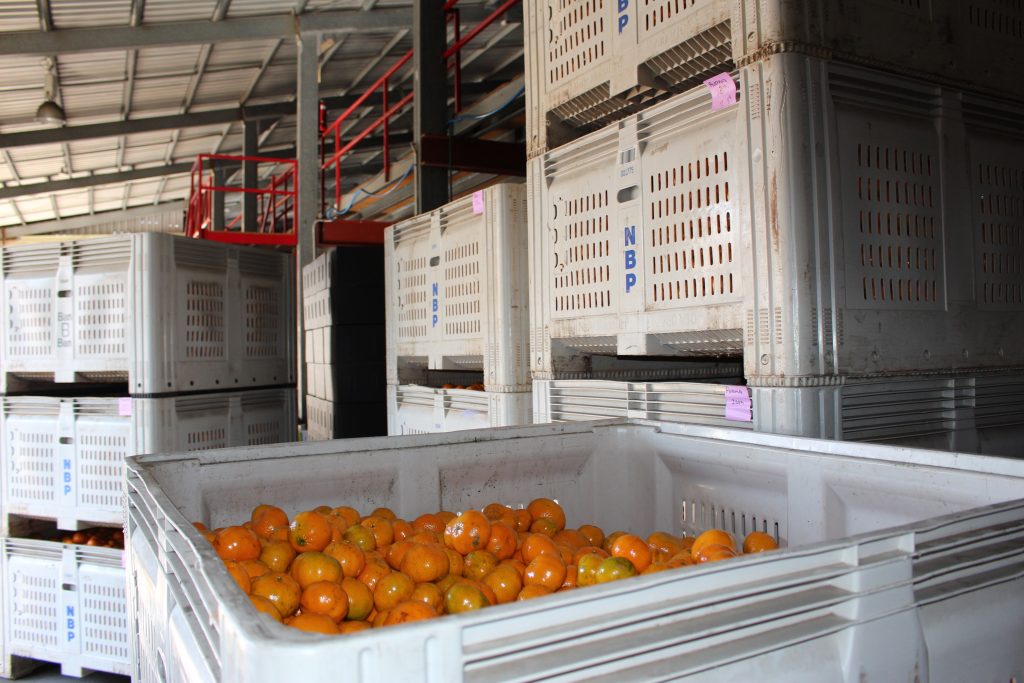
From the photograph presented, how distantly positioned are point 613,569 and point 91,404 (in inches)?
151

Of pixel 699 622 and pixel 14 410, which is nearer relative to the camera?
pixel 699 622

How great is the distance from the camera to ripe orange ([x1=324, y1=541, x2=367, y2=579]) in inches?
63.1

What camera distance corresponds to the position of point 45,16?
25.6 ft

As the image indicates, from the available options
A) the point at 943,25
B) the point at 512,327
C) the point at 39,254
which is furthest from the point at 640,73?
the point at 39,254

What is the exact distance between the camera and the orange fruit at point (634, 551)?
1.64 metres

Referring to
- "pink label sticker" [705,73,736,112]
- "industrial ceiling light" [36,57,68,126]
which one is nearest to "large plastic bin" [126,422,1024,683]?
"pink label sticker" [705,73,736,112]

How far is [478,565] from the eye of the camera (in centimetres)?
169

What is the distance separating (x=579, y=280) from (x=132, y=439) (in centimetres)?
287

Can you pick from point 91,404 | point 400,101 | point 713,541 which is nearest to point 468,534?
point 713,541

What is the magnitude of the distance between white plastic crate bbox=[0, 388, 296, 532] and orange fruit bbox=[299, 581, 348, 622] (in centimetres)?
317

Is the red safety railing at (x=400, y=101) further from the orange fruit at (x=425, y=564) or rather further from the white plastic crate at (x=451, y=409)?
the orange fruit at (x=425, y=564)

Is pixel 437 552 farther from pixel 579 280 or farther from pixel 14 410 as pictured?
pixel 14 410

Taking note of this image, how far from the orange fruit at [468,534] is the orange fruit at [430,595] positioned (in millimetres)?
234

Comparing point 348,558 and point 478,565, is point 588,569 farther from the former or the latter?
point 348,558
